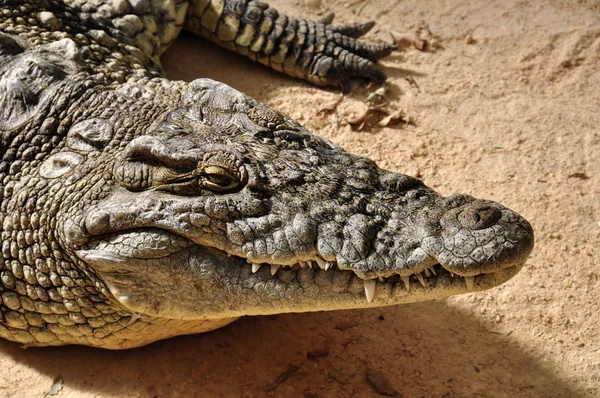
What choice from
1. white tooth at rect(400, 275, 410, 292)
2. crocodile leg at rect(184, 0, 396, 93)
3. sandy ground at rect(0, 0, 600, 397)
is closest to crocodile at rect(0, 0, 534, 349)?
white tooth at rect(400, 275, 410, 292)

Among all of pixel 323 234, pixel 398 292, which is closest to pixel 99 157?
pixel 323 234

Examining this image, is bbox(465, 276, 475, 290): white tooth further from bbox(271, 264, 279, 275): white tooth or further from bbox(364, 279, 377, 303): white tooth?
bbox(271, 264, 279, 275): white tooth

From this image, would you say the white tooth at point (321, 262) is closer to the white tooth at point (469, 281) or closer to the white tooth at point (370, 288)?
the white tooth at point (370, 288)

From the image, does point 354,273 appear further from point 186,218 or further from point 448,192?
point 448,192

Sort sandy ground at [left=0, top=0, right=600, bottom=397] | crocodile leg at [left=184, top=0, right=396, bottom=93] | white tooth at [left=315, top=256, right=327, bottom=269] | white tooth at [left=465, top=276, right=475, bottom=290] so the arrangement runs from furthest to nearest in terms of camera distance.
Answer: crocodile leg at [left=184, top=0, right=396, bottom=93] → sandy ground at [left=0, top=0, right=600, bottom=397] → white tooth at [left=315, top=256, right=327, bottom=269] → white tooth at [left=465, top=276, right=475, bottom=290]

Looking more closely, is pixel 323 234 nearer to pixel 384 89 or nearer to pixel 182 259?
pixel 182 259

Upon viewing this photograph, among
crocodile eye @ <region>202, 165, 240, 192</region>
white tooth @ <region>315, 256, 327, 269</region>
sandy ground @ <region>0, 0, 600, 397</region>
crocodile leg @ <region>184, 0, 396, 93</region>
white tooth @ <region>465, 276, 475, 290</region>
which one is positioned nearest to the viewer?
white tooth @ <region>465, 276, 475, 290</region>

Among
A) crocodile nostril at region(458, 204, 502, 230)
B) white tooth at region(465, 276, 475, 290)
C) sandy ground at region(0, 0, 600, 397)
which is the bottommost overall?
sandy ground at region(0, 0, 600, 397)
